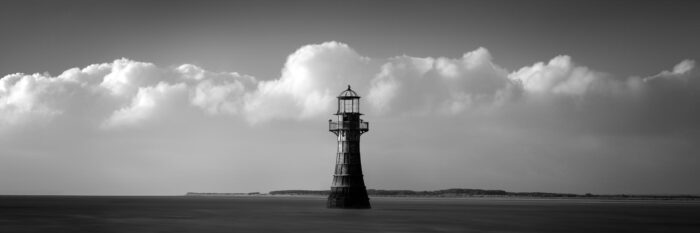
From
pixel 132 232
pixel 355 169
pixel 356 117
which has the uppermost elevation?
pixel 356 117

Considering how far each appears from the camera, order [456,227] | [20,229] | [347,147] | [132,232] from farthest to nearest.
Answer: [347,147] → [456,227] → [20,229] → [132,232]

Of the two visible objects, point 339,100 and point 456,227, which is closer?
point 456,227

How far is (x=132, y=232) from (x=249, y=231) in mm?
8228

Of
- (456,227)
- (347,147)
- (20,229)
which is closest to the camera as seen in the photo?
(20,229)

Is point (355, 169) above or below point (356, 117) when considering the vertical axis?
below

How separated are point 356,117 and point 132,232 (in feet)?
75.0

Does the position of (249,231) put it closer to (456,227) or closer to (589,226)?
(456,227)

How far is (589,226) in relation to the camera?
63.8 m

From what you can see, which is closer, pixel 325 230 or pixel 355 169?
pixel 325 230

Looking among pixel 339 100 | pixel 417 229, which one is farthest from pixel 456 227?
pixel 339 100

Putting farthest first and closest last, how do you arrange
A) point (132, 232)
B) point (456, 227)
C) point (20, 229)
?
1. point (456, 227)
2. point (20, 229)
3. point (132, 232)

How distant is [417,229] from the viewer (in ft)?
190

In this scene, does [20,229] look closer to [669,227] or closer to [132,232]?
[132,232]

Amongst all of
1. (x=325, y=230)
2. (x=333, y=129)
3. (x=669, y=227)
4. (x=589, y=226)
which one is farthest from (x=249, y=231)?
(x=669, y=227)
